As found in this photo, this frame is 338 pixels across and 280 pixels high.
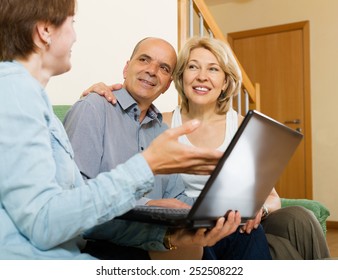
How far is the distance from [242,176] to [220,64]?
3.78 feet

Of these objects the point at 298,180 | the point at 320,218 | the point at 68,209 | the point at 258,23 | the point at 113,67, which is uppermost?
the point at 258,23

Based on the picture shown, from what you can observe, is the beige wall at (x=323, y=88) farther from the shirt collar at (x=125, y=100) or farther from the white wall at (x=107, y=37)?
the shirt collar at (x=125, y=100)

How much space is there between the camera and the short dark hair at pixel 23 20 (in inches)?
33.5

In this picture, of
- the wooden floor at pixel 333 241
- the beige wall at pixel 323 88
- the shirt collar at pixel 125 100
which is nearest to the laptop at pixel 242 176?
the shirt collar at pixel 125 100

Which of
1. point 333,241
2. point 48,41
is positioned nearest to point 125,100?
point 48,41

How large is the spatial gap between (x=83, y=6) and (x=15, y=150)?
182 cm

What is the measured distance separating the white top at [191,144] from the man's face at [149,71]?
0.25 metres

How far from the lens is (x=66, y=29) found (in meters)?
0.90

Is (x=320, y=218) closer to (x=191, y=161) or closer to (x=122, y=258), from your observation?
(x=122, y=258)

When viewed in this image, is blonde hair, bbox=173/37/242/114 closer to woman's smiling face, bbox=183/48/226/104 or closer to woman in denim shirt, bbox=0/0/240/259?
woman's smiling face, bbox=183/48/226/104

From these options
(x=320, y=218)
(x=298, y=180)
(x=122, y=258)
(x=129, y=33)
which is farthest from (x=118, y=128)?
(x=298, y=180)

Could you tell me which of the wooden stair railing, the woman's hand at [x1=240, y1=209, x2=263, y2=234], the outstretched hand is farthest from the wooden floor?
the outstretched hand

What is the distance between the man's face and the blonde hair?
204 mm
